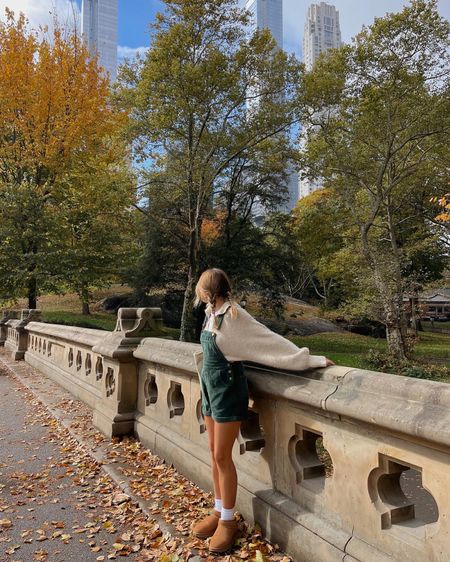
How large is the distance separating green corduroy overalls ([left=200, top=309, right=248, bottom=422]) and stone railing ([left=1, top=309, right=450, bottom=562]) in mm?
186

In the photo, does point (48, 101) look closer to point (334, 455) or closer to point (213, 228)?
point (213, 228)

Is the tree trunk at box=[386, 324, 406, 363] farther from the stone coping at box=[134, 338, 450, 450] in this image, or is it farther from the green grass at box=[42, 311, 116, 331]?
the stone coping at box=[134, 338, 450, 450]

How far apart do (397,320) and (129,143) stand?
1120 cm

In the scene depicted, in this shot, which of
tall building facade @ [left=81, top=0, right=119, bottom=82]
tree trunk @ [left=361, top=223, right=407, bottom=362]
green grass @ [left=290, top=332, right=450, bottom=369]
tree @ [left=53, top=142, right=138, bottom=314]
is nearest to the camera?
tree trunk @ [left=361, top=223, right=407, bottom=362]

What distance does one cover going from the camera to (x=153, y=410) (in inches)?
199

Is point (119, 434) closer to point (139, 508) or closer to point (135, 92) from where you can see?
point (139, 508)

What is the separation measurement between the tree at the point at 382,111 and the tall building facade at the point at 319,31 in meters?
2.72

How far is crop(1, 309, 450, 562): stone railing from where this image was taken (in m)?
2.04

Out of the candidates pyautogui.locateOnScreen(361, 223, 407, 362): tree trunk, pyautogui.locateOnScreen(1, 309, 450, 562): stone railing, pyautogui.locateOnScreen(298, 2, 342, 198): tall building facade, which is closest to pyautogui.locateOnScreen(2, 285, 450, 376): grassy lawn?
pyautogui.locateOnScreen(361, 223, 407, 362): tree trunk

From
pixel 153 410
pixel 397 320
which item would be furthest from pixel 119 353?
pixel 397 320

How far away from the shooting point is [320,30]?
2894 centimetres

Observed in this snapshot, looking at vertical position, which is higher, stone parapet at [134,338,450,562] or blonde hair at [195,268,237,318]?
blonde hair at [195,268,237,318]

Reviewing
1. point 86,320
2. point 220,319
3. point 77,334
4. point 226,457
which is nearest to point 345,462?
point 226,457

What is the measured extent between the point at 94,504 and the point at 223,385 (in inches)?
71.6
